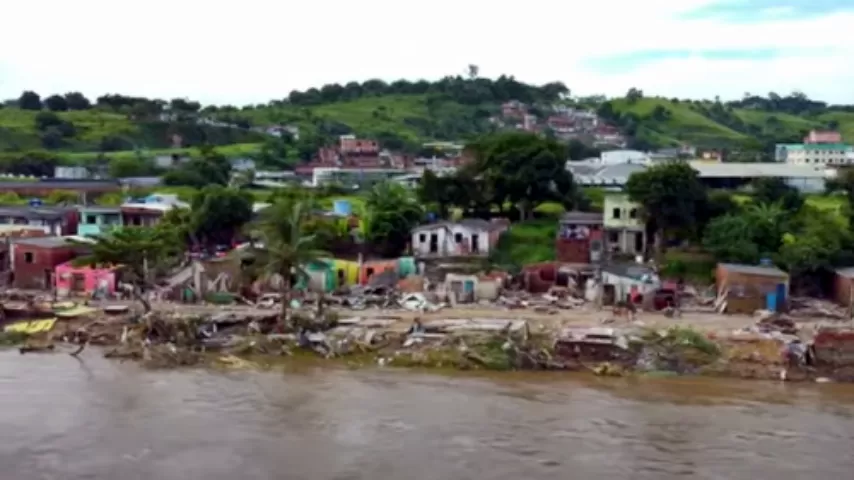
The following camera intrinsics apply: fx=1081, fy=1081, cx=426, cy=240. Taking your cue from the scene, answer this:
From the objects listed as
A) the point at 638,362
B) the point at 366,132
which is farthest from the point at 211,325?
the point at 366,132

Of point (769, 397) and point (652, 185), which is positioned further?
point (652, 185)

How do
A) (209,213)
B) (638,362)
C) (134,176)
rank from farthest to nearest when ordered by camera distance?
1. (134,176)
2. (209,213)
3. (638,362)

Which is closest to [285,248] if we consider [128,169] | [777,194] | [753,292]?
[753,292]

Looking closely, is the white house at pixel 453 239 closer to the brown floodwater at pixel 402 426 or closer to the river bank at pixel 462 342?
the river bank at pixel 462 342

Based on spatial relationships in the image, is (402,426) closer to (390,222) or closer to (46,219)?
(390,222)

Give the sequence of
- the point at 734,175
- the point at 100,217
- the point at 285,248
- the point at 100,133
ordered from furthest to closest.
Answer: the point at 100,133 < the point at 734,175 < the point at 100,217 < the point at 285,248

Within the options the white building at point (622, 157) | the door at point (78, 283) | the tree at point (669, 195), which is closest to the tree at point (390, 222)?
the tree at point (669, 195)

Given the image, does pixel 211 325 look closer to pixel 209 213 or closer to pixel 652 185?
pixel 209 213

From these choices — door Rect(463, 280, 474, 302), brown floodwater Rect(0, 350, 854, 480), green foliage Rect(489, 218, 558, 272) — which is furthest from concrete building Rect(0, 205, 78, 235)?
door Rect(463, 280, 474, 302)
